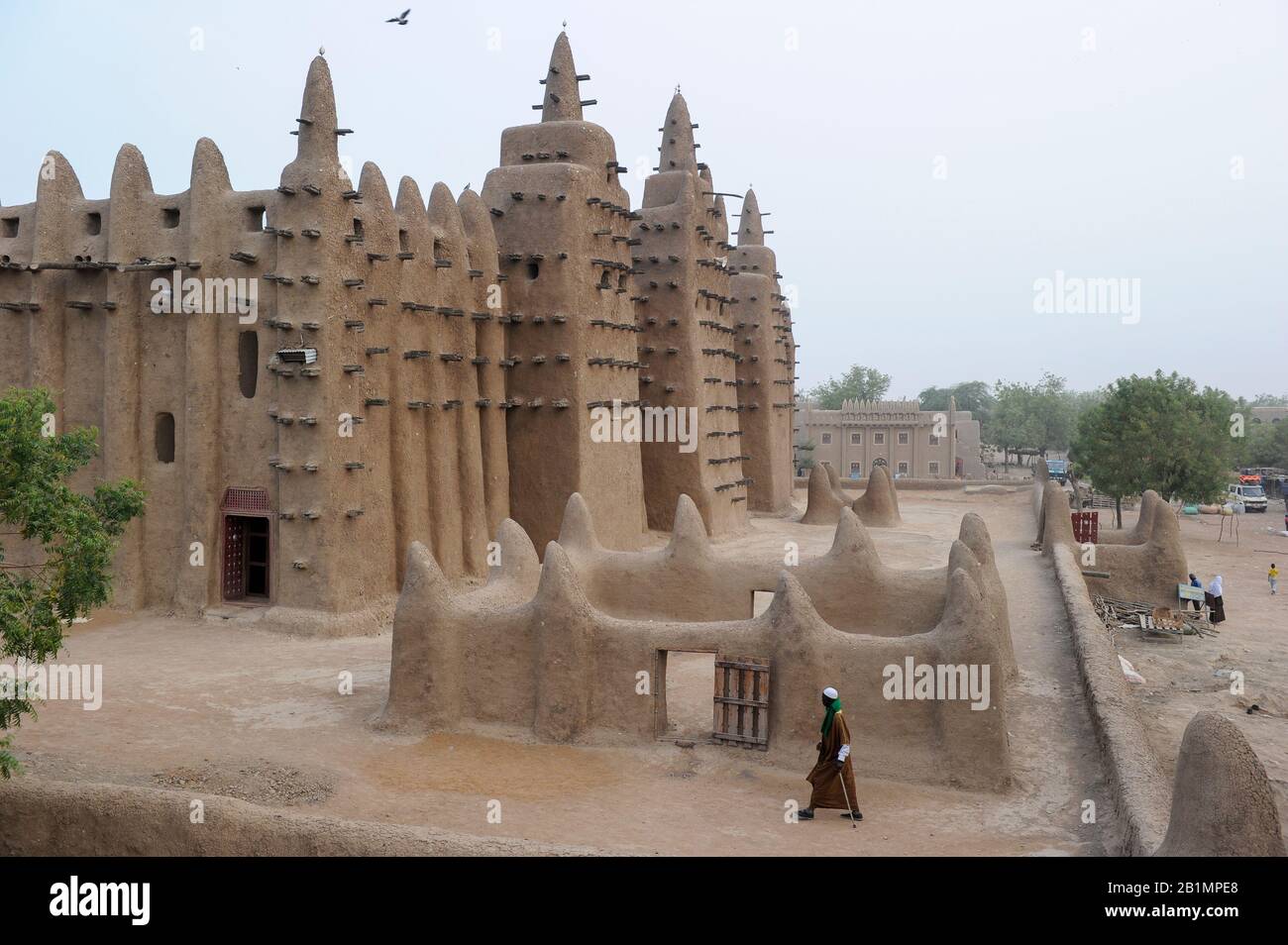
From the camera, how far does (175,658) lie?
681 inches

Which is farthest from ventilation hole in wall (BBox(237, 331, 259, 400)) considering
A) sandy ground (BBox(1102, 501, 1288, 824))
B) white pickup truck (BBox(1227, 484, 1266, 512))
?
white pickup truck (BBox(1227, 484, 1266, 512))

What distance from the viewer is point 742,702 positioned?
1302 cm

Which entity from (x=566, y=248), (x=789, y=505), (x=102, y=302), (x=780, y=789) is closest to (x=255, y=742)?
(x=780, y=789)

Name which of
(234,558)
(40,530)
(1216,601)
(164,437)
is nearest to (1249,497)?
(1216,601)

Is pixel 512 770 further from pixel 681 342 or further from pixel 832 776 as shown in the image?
pixel 681 342

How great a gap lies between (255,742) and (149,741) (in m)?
1.33

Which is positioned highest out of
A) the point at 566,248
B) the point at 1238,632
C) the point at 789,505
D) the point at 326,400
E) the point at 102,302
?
the point at 566,248

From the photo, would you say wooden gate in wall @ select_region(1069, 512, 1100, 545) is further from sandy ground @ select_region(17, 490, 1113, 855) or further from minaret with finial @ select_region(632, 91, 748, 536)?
sandy ground @ select_region(17, 490, 1113, 855)

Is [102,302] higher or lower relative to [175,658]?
higher

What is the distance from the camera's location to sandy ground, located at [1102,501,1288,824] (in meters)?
17.0

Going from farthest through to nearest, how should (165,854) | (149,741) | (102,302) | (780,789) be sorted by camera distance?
(102,302)
(149,741)
(780,789)
(165,854)

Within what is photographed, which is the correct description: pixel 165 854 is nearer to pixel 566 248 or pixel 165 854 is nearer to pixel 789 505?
pixel 566 248

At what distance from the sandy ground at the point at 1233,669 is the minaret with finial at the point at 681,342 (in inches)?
498

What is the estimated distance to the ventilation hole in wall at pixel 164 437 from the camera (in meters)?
21.0
